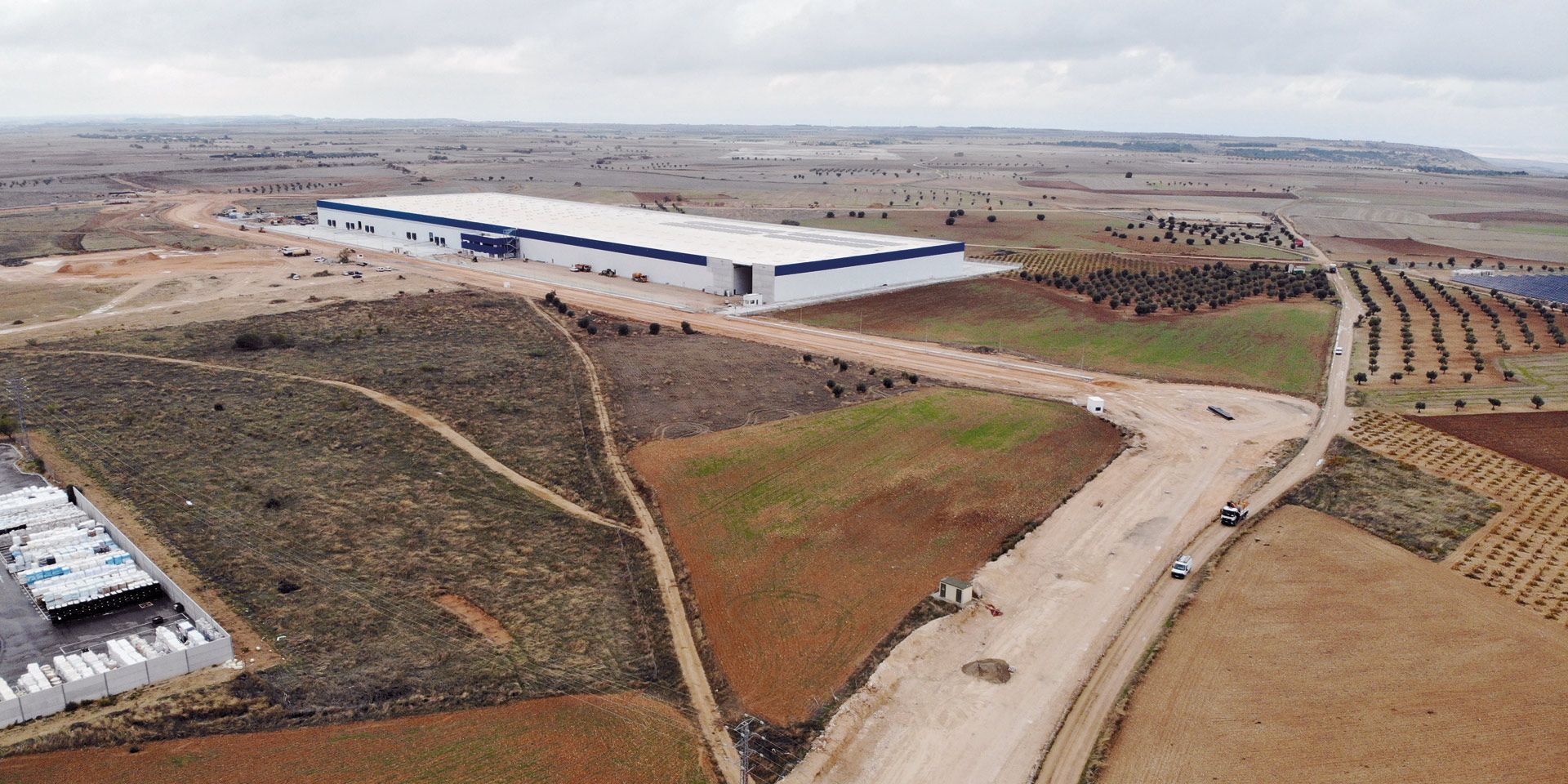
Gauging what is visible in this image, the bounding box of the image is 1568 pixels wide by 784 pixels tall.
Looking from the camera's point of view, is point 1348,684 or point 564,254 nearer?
point 1348,684

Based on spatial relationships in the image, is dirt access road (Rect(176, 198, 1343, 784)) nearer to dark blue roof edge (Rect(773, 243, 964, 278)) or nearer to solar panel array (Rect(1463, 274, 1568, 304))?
dark blue roof edge (Rect(773, 243, 964, 278))

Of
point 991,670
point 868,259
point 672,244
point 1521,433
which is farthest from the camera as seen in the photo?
point 672,244

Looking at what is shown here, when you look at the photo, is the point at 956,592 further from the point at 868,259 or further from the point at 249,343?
the point at 868,259

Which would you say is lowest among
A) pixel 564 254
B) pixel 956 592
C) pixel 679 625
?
pixel 679 625

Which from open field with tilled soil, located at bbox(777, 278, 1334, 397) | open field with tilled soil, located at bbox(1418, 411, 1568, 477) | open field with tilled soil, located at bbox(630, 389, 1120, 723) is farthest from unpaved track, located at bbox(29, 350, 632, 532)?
open field with tilled soil, located at bbox(1418, 411, 1568, 477)

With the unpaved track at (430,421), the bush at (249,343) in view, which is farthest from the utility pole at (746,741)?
the bush at (249,343)

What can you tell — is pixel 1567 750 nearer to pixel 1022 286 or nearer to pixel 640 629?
pixel 640 629

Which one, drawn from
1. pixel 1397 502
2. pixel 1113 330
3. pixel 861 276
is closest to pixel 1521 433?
pixel 1397 502

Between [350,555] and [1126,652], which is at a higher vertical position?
[350,555]
